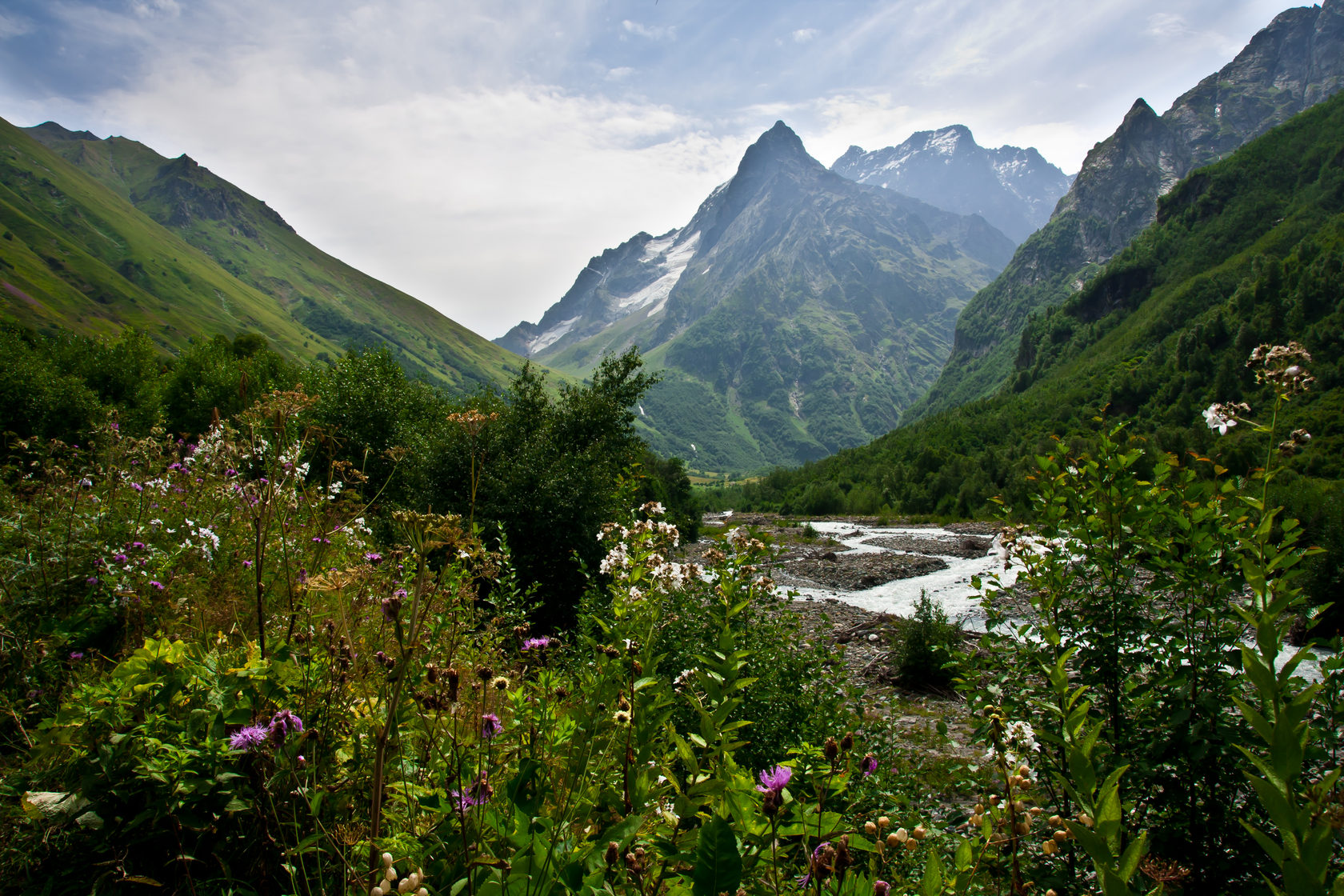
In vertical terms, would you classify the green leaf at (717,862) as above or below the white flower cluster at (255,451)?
below

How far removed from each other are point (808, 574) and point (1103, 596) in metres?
26.8

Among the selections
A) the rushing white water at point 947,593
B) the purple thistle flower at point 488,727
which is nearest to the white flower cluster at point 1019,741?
the purple thistle flower at point 488,727

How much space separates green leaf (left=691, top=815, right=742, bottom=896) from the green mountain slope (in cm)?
3625

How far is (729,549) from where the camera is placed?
5.36m

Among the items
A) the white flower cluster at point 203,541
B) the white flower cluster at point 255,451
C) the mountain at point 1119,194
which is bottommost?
the white flower cluster at point 203,541

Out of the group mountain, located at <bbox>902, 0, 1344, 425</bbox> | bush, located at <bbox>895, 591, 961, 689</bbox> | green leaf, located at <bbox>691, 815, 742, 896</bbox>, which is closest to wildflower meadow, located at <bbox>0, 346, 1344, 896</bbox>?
green leaf, located at <bbox>691, 815, 742, 896</bbox>

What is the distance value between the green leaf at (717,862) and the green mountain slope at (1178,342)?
36250 mm

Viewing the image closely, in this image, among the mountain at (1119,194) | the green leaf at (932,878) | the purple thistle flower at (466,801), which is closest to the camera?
the green leaf at (932,878)

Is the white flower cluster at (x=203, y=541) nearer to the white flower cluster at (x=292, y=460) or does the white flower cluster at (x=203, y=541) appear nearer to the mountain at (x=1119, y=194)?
the white flower cluster at (x=292, y=460)

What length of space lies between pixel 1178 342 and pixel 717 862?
322ft

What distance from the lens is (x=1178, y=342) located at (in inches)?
2923

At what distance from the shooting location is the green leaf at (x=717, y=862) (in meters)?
1.43

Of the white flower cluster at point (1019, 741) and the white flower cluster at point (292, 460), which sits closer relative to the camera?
the white flower cluster at point (292, 460)

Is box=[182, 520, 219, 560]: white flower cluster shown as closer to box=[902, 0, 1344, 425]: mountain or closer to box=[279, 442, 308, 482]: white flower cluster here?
box=[279, 442, 308, 482]: white flower cluster
